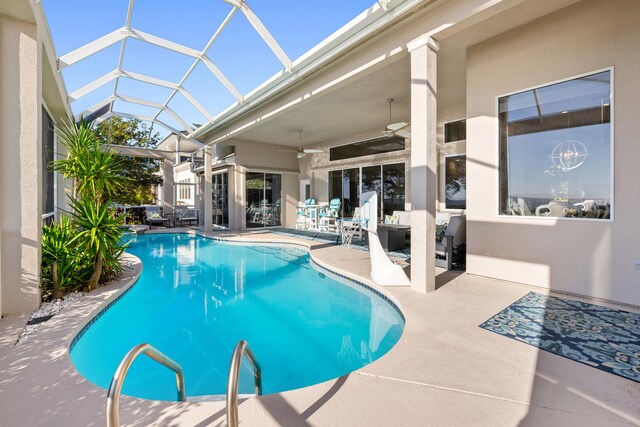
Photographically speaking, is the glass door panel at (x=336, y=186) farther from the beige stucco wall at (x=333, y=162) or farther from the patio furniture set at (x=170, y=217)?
the patio furniture set at (x=170, y=217)

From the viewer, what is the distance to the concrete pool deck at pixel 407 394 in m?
1.83

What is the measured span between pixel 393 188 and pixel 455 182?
7.39 feet

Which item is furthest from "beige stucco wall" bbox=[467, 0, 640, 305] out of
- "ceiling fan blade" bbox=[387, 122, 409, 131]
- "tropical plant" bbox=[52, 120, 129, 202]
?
"tropical plant" bbox=[52, 120, 129, 202]

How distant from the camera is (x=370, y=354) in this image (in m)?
3.26

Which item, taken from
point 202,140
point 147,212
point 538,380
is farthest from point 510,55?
point 147,212

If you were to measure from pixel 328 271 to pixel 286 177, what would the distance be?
8241 millimetres

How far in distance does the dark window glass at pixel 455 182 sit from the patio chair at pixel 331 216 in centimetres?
414

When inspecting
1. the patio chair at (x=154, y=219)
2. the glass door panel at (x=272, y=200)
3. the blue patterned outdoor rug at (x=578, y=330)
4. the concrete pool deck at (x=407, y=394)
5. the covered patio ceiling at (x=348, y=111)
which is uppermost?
the covered patio ceiling at (x=348, y=111)

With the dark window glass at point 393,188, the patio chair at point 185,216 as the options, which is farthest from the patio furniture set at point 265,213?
the dark window glass at point 393,188

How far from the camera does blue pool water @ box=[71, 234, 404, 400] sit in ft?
9.73

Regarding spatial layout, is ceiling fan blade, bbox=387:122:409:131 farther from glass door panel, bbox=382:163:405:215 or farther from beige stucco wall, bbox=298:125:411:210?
glass door panel, bbox=382:163:405:215

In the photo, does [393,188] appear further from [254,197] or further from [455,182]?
[254,197]

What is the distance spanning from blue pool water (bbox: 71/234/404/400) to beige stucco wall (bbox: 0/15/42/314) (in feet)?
3.21

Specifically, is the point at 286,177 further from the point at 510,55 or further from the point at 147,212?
the point at 510,55
